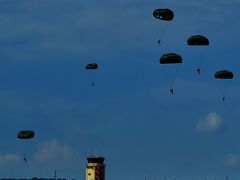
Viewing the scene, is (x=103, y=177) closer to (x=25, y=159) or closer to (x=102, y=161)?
(x=102, y=161)

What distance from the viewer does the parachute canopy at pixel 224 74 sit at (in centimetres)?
17675

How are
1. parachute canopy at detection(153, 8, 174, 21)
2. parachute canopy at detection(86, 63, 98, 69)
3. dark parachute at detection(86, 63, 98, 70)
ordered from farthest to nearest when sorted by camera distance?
parachute canopy at detection(86, 63, 98, 69), dark parachute at detection(86, 63, 98, 70), parachute canopy at detection(153, 8, 174, 21)

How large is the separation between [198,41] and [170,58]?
242 inches

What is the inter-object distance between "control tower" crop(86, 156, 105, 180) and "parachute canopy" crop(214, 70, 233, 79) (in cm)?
2718

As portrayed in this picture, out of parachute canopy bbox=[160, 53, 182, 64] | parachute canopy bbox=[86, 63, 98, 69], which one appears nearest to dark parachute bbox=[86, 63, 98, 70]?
parachute canopy bbox=[86, 63, 98, 69]

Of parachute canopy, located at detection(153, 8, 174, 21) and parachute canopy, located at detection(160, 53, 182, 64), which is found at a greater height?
parachute canopy, located at detection(153, 8, 174, 21)

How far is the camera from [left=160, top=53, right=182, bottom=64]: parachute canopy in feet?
550

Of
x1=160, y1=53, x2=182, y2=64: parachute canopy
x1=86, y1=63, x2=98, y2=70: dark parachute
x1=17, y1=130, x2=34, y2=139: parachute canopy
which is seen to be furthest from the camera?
x1=17, y1=130, x2=34, y2=139: parachute canopy

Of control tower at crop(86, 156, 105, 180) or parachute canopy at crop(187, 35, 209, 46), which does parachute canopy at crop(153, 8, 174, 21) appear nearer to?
parachute canopy at crop(187, 35, 209, 46)

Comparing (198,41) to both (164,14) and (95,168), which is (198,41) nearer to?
(164,14)

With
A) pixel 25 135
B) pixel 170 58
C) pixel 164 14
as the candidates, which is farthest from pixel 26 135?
pixel 164 14

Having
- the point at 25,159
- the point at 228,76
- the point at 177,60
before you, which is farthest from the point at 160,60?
the point at 25,159

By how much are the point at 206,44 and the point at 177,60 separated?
5978mm

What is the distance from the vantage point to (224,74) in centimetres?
17825
